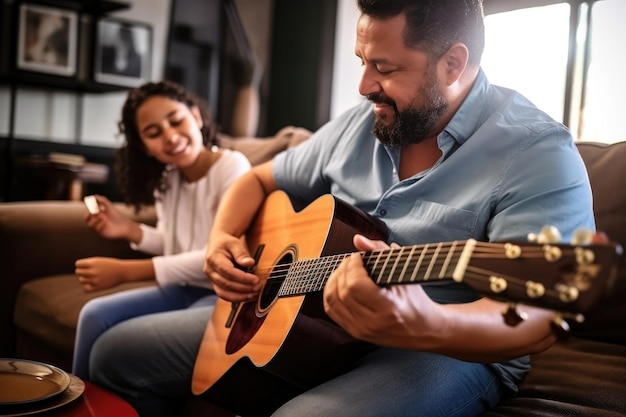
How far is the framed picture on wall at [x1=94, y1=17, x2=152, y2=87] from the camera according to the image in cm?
412

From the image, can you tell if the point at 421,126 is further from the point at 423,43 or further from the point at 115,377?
the point at 115,377

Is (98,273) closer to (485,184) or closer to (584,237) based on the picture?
(485,184)

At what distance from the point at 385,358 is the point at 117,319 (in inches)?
31.0

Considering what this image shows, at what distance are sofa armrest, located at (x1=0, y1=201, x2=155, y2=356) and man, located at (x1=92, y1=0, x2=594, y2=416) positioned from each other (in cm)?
69

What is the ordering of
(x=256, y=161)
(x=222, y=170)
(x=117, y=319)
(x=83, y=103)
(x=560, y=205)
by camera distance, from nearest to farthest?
1. (x=560, y=205)
2. (x=117, y=319)
3. (x=222, y=170)
4. (x=256, y=161)
5. (x=83, y=103)

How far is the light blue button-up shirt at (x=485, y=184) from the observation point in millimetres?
1024

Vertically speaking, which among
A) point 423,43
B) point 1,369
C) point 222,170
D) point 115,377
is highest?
point 423,43

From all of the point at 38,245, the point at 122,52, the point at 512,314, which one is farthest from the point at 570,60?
the point at 122,52

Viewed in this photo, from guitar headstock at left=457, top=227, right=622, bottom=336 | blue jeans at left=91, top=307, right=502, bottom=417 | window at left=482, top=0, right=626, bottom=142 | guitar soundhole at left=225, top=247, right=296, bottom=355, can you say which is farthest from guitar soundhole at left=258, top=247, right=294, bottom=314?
window at left=482, top=0, right=626, bottom=142

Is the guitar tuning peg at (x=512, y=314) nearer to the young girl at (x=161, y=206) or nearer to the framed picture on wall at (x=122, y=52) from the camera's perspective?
the young girl at (x=161, y=206)

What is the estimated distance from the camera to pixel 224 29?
438 cm

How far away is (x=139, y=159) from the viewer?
2066mm

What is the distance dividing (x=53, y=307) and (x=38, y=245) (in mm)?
296

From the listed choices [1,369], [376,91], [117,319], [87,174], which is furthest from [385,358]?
[87,174]
